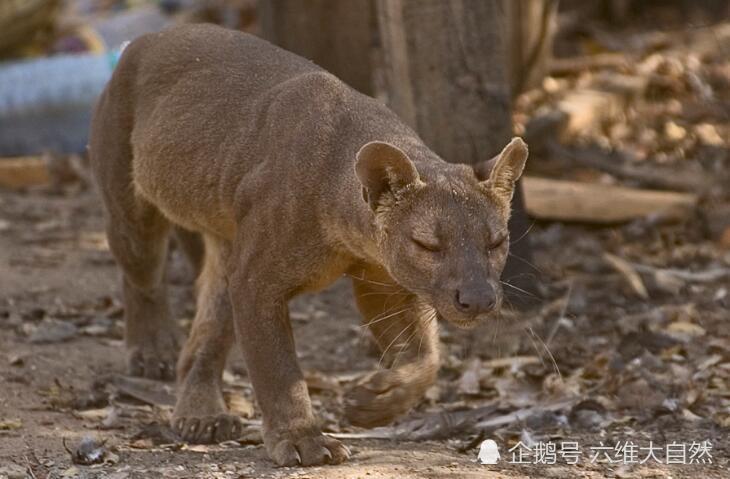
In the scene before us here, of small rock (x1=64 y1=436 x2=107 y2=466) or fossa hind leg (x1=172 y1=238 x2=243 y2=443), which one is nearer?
small rock (x1=64 y1=436 x2=107 y2=466)

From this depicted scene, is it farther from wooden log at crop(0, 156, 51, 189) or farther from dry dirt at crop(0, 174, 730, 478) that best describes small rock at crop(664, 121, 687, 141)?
wooden log at crop(0, 156, 51, 189)

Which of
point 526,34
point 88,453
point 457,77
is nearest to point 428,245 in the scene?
point 88,453

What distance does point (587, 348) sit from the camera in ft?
25.0

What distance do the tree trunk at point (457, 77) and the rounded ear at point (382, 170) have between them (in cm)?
229

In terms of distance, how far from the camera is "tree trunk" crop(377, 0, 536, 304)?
762 centimetres

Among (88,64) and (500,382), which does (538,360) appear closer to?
(500,382)

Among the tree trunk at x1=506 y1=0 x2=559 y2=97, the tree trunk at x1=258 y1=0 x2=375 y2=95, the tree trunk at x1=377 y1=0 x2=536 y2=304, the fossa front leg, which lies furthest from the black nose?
the tree trunk at x1=506 y1=0 x2=559 y2=97

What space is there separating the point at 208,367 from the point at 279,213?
45.2 inches

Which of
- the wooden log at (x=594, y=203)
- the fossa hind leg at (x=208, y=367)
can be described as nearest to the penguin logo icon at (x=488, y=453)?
the fossa hind leg at (x=208, y=367)

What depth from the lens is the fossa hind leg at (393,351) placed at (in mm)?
5660

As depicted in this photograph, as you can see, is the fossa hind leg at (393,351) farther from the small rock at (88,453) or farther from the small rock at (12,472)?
the small rock at (12,472)


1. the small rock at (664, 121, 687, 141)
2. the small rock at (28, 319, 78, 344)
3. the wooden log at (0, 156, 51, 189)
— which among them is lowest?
the small rock at (664, 121, 687, 141)

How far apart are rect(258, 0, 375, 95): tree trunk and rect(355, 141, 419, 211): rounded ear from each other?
16.7ft

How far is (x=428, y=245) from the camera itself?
5281 millimetres
